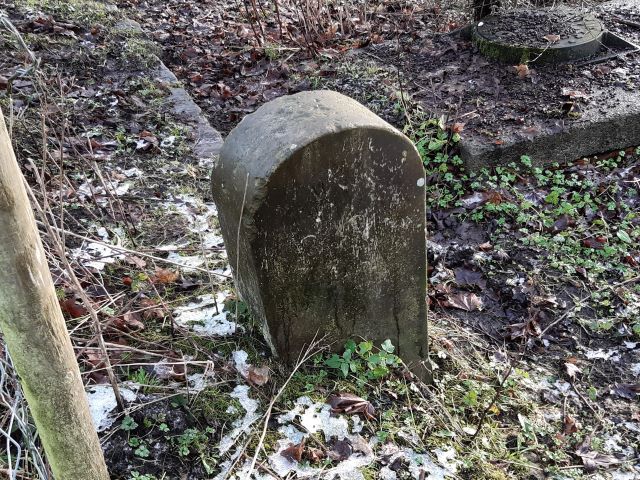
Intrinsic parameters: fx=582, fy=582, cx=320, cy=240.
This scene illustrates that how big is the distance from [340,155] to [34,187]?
2.48 metres

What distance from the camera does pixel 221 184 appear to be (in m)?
2.39

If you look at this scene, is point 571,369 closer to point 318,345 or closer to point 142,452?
point 318,345

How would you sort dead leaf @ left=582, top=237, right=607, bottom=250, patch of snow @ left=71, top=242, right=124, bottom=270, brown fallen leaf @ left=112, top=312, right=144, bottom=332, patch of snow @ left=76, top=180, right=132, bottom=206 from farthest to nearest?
dead leaf @ left=582, top=237, right=607, bottom=250 < patch of snow @ left=76, top=180, right=132, bottom=206 < patch of snow @ left=71, top=242, right=124, bottom=270 < brown fallen leaf @ left=112, top=312, right=144, bottom=332

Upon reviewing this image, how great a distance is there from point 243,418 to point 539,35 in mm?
5103

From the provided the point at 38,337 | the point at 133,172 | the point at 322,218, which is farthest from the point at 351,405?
the point at 133,172

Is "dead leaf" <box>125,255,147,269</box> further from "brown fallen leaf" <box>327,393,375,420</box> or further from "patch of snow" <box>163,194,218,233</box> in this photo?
"brown fallen leaf" <box>327,393,375,420</box>

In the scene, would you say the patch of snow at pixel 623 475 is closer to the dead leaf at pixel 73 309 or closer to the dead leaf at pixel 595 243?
the dead leaf at pixel 595 243

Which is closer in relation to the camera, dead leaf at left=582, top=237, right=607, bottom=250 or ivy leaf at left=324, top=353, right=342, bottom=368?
ivy leaf at left=324, top=353, right=342, bottom=368

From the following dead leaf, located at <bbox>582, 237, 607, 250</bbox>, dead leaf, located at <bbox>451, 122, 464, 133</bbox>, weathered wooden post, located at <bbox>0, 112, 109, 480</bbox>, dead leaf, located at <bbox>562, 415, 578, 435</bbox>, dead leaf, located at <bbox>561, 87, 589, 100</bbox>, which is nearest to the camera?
weathered wooden post, located at <bbox>0, 112, 109, 480</bbox>

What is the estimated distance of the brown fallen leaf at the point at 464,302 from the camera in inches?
150

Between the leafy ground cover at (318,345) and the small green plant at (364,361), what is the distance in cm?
1

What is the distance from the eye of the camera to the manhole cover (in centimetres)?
568

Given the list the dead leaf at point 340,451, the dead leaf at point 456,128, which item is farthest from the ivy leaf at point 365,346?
the dead leaf at point 456,128

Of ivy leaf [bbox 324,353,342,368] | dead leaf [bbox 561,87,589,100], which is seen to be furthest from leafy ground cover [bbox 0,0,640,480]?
dead leaf [bbox 561,87,589,100]
